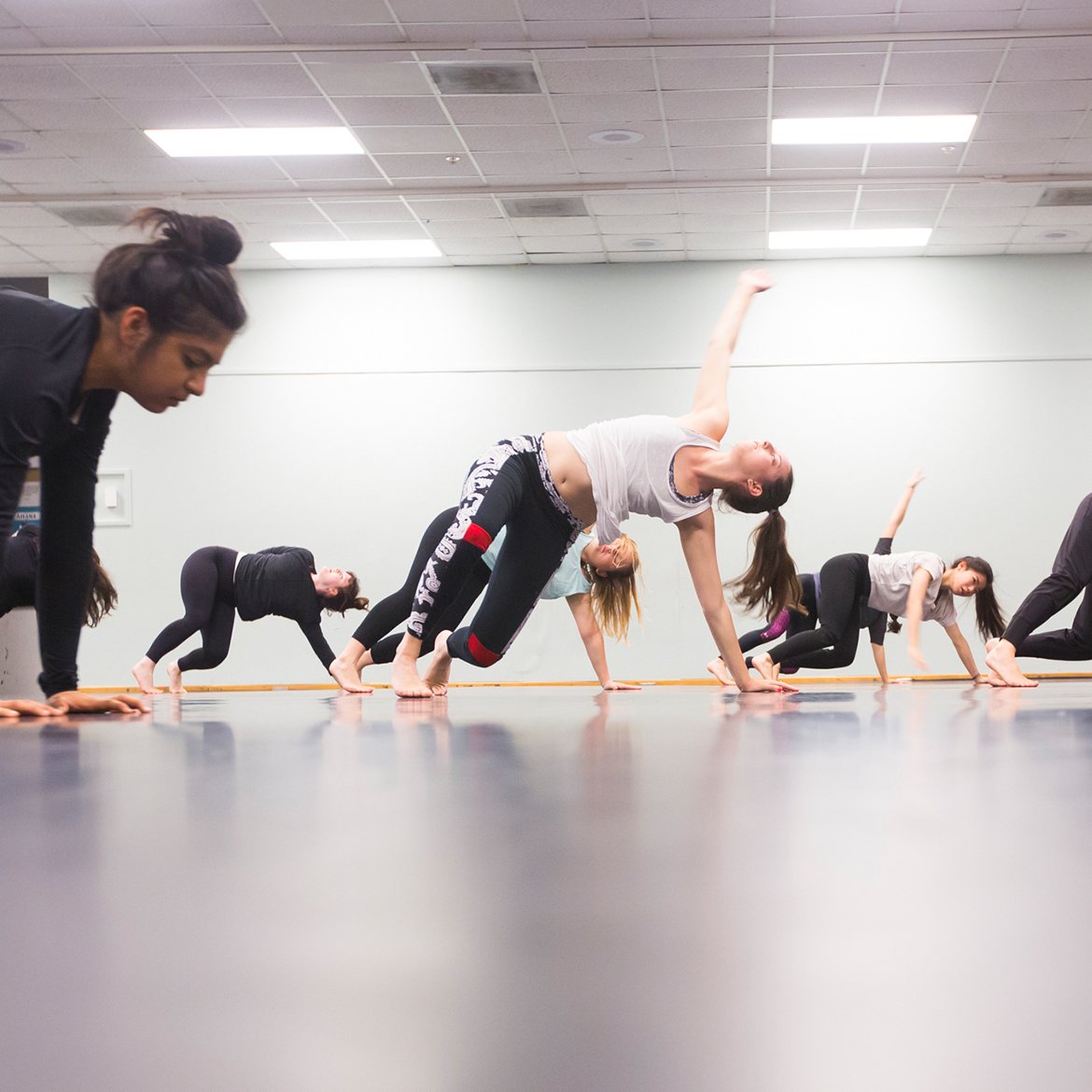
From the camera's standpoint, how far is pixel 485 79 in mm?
5043

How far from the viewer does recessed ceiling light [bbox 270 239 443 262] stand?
734 cm

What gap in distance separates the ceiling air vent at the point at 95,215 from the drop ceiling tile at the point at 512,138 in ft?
7.93

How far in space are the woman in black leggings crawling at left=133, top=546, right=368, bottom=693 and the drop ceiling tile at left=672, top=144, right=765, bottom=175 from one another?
330cm

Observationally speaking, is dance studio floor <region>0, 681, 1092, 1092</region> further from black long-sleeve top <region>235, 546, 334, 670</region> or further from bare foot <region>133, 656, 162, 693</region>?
bare foot <region>133, 656, 162, 693</region>

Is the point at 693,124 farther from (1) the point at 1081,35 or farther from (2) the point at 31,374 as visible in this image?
(2) the point at 31,374

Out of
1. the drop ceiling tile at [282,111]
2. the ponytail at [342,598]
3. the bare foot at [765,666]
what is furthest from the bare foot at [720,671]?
the drop ceiling tile at [282,111]

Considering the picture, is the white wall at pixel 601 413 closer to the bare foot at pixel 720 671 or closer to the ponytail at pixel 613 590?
the bare foot at pixel 720 671

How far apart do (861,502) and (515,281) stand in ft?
10.0

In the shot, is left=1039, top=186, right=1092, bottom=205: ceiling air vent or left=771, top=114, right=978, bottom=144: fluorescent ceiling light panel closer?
left=771, top=114, right=978, bottom=144: fluorescent ceiling light panel

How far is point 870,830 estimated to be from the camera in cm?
58

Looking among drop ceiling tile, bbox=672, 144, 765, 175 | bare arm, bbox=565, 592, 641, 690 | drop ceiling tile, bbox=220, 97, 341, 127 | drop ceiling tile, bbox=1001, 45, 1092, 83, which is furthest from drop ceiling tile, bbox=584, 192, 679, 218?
bare arm, bbox=565, 592, 641, 690

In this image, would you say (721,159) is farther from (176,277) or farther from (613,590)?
(176,277)

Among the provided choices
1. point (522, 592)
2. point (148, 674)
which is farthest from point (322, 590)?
point (522, 592)

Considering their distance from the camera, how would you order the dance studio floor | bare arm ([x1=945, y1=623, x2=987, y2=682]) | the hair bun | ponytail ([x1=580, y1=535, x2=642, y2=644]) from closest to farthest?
1. the dance studio floor
2. the hair bun
3. ponytail ([x1=580, y1=535, x2=642, y2=644])
4. bare arm ([x1=945, y1=623, x2=987, y2=682])
